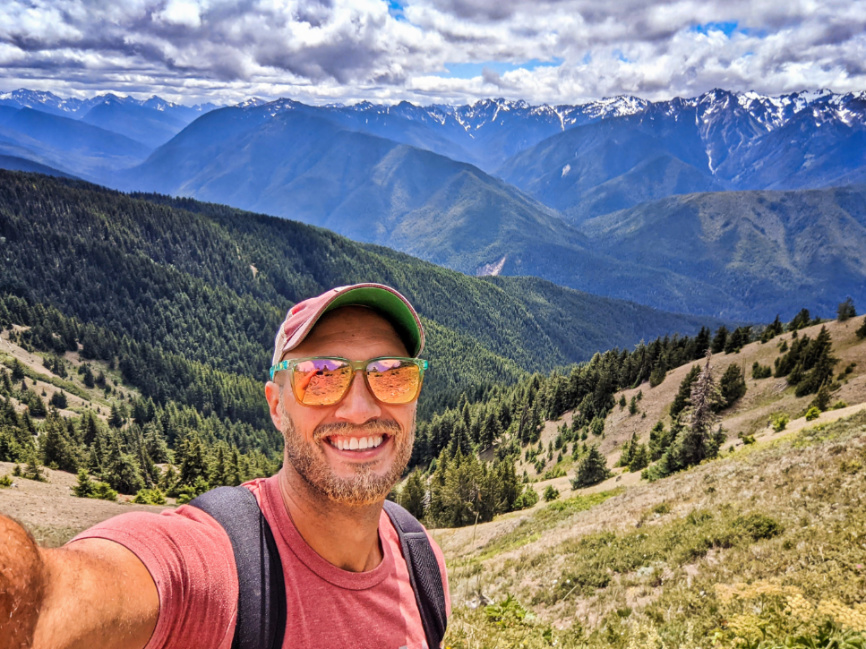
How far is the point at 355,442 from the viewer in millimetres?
3328

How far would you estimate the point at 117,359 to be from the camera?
596 ft

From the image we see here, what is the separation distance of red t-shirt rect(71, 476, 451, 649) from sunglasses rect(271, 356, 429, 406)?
72 cm

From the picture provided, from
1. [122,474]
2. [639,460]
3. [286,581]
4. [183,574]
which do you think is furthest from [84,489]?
[183,574]

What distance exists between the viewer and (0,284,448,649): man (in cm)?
174

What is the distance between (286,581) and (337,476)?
0.69m

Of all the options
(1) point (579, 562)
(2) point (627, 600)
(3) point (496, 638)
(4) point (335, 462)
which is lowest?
(1) point (579, 562)

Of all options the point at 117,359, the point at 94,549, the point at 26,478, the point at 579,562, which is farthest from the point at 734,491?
the point at 117,359

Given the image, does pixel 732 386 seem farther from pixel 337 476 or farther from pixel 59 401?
pixel 59 401

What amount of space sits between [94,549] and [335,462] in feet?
4.76

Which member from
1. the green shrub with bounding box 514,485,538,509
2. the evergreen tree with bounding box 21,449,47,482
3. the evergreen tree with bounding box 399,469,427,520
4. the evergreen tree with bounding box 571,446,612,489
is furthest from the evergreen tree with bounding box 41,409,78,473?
the evergreen tree with bounding box 571,446,612,489

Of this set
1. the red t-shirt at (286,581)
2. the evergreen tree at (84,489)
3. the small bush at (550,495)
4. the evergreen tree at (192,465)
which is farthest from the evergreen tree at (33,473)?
the red t-shirt at (286,581)

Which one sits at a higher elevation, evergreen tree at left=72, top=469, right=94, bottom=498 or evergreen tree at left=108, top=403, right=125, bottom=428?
evergreen tree at left=72, top=469, right=94, bottom=498

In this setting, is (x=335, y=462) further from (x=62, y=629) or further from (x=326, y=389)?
(x=62, y=629)

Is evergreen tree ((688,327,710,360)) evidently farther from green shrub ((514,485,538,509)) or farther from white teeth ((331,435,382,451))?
white teeth ((331,435,382,451))
